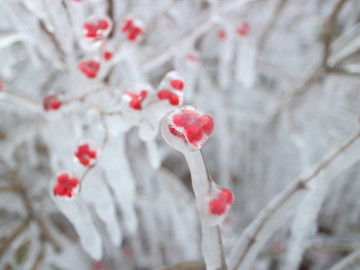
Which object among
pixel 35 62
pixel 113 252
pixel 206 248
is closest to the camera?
pixel 206 248

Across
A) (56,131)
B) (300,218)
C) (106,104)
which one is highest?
(106,104)

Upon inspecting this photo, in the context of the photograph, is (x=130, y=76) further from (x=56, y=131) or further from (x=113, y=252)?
(x=113, y=252)

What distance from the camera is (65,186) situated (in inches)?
32.3

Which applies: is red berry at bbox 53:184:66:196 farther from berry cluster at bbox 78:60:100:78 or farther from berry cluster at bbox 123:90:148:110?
berry cluster at bbox 78:60:100:78

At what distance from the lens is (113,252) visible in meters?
2.14

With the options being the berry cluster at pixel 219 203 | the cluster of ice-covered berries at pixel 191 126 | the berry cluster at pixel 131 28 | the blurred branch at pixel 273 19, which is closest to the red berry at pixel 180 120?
the cluster of ice-covered berries at pixel 191 126

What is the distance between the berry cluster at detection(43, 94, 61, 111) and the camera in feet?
3.55

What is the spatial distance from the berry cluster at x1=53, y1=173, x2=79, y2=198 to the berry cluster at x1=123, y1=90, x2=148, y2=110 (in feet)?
0.79

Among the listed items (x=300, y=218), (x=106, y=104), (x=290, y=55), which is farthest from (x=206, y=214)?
(x=290, y=55)

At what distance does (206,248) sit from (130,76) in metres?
0.92

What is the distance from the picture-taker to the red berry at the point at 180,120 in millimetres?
623

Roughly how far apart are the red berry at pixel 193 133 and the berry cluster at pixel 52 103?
63 cm

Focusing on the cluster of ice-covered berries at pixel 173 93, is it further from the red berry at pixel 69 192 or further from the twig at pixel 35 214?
the twig at pixel 35 214

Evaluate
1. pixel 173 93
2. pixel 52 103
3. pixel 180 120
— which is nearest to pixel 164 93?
pixel 173 93
